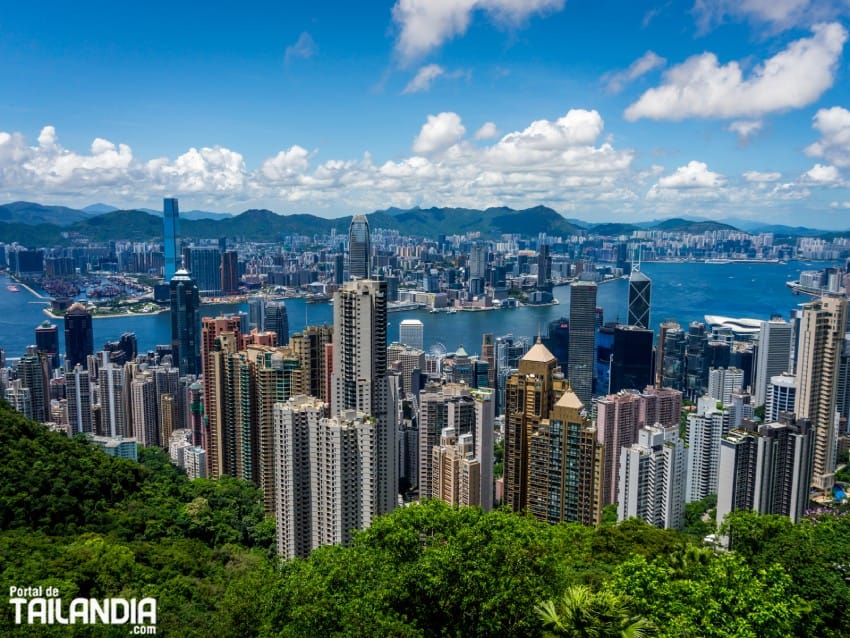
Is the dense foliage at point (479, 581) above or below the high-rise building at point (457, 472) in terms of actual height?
above

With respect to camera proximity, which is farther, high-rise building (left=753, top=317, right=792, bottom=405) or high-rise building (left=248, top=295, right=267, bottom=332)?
high-rise building (left=248, top=295, right=267, bottom=332)

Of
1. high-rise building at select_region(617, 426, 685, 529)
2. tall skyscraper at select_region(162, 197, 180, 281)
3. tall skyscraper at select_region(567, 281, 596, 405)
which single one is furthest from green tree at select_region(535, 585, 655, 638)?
tall skyscraper at select_region(162, 197, 180, 281)

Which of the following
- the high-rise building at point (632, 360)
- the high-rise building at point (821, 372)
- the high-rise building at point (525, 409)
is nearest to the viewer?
the high-rise building at point (525, 409)

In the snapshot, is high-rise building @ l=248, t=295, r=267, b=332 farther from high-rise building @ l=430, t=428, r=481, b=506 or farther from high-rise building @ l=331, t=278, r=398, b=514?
high-rise building @ l=430, t=428, r=481, b=506

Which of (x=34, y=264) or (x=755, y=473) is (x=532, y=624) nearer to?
(x=755, y=473)

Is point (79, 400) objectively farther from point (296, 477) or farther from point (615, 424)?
point (615, 424)

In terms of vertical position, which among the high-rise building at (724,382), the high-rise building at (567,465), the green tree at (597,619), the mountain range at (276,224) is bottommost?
the high-rise building at (724,382)

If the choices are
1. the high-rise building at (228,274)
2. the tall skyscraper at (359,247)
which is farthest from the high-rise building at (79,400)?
the tall skyscraper at (359,247)

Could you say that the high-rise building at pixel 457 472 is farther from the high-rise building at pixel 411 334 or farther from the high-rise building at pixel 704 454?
the high-rise building at pixel 411 334
